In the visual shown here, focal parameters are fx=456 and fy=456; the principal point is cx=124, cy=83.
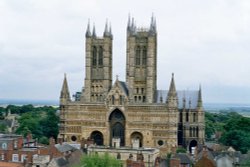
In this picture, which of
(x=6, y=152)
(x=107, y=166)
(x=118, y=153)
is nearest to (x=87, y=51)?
(x=118, y=153)

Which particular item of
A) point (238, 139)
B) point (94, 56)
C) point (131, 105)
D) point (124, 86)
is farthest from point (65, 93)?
point (238, 139)

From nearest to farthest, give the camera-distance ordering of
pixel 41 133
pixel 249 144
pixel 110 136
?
pixel 249 144 → pixel 110 136 → pixel 41 133

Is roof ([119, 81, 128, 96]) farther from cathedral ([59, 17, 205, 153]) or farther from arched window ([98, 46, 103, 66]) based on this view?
arched window ([98, 46, 103, 66])

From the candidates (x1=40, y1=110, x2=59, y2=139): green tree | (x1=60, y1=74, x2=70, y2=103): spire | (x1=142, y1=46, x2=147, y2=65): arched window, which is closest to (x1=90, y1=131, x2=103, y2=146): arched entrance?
(x1=60, y1=74, x2=70, y2=103): spire

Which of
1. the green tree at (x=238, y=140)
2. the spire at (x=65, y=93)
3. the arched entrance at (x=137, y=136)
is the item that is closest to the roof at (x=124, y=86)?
the arched entrance at (x=137, y=136)

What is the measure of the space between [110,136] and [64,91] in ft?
44.6

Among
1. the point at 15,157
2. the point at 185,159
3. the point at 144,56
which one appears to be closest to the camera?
the point at 15,157

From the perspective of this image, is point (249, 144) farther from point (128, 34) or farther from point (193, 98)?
point (128, 34)

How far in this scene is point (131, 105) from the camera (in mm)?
91188

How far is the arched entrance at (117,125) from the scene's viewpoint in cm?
9319

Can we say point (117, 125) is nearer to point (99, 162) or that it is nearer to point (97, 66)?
point (97, 66)

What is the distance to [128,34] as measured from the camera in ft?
319

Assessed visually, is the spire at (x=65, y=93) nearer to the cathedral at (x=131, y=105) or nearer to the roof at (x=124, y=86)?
the cathedral at (x=131, y=105)

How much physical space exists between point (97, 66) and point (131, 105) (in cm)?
1367
